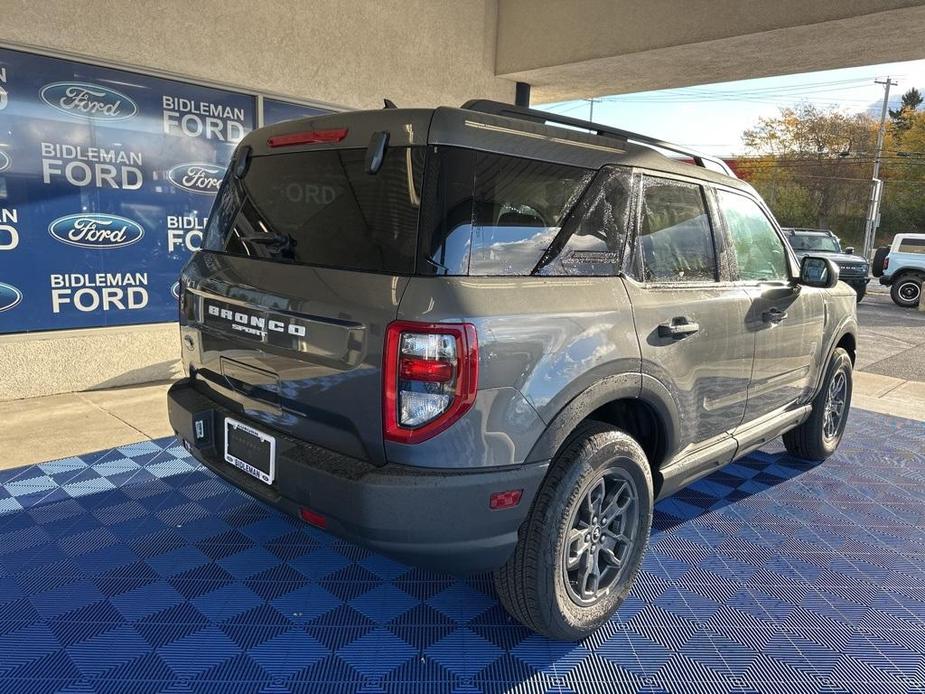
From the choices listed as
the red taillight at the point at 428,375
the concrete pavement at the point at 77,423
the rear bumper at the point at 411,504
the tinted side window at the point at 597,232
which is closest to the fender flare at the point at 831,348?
the tinted side window at the point at 597,232

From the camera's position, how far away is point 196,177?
616cm

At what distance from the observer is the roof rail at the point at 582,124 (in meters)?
2.44

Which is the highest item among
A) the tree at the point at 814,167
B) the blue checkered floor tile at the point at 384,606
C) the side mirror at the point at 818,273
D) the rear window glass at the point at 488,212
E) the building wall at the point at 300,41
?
the tree at the point at 814,167

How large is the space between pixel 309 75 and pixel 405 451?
18.7 ft

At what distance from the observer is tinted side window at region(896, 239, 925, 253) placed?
17.8m

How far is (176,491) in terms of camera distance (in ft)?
12.3

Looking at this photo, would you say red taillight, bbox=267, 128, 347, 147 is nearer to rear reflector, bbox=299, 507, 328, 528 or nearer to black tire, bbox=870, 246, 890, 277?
rear reflector, bbox=299, 507, 328, 528

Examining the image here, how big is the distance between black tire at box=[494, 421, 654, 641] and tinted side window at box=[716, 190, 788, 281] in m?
1.32

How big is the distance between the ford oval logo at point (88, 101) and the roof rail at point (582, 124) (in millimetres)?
4109

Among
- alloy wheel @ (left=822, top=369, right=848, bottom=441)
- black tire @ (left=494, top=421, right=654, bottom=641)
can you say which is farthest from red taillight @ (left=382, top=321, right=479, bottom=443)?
alloy wheel @ (left=822, top=369, right=848, bottom=441)

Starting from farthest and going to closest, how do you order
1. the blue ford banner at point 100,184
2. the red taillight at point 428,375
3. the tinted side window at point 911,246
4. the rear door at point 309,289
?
1. the tinted side window at point 911,246
2. the blue ford banner at point 100,184
3. the rear door at point 309,289
4. the red taillight at point 428,375

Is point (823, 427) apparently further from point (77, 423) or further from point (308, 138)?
point (77, 423)

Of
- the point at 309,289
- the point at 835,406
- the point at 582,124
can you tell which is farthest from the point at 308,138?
the point at 835,406

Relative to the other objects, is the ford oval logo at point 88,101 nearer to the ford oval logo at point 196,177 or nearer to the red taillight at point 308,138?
the ford oval logo at point 196,177
